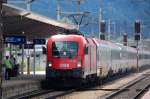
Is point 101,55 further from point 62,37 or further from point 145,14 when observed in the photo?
point 145,14

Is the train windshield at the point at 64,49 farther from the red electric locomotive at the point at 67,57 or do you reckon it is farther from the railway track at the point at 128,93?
the railway track at the point at 128,93

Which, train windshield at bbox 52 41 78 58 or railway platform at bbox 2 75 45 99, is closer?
railway platform at bbox 2 75 45 99

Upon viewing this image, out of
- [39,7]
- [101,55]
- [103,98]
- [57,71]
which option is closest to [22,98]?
[103,98]

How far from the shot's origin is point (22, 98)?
25.8m

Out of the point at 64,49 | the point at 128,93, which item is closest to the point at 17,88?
the point at 64,49

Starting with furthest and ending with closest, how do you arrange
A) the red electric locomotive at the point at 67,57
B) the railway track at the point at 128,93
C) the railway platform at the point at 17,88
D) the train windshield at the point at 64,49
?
1. the train windshield at the point at 64,49
2. the red electric locomotive at the point at 67,57
3. the railway track at the point at 128,93
4. the railway platform at the point at 17,88

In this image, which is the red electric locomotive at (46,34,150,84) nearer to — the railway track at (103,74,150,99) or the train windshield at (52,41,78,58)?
the train windshield at (52,41,78,58)

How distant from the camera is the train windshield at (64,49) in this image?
107 feet

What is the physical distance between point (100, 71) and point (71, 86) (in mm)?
5125

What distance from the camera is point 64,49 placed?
107ft

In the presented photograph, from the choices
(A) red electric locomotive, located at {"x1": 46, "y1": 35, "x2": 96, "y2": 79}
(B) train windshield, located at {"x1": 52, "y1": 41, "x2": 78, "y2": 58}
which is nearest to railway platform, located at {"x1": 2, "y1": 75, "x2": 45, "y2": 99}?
(A) red electric locomotive, located at {"x1": 46, "y1": 35, "x2": 96, "y2": 79}

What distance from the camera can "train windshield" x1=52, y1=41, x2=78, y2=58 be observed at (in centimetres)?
3253

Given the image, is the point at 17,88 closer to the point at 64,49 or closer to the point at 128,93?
the point at 64,49

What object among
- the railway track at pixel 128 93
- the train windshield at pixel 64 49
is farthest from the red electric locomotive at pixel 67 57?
the railway track at pixel 128 93
